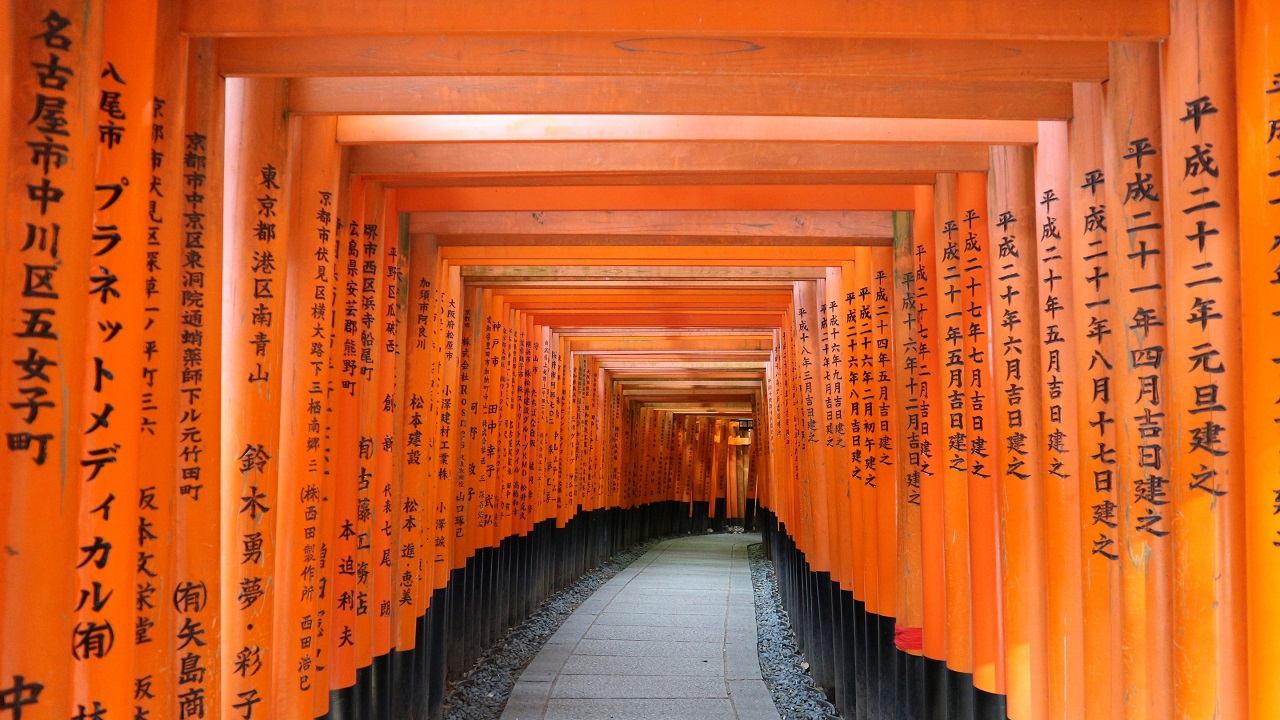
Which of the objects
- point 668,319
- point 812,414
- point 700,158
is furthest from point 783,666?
point 700,158

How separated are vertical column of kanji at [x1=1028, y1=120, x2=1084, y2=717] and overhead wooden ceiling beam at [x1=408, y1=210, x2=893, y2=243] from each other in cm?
238

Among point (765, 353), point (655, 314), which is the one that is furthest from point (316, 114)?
point (765, 353)

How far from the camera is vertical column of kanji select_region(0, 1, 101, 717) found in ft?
7.45

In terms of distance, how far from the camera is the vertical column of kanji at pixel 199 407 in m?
3.14

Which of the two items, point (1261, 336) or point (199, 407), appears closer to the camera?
point (1261, 336)

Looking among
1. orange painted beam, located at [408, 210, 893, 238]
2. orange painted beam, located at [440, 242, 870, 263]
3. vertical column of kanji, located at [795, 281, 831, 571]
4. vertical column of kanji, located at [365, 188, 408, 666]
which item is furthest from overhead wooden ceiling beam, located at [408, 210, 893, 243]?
vertical column of kanji, located at [795, 281, 831, 571]

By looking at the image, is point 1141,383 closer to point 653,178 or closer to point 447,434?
point 653,178

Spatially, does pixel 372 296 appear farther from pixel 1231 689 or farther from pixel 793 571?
pixel 793 571

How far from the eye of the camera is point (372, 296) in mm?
5441

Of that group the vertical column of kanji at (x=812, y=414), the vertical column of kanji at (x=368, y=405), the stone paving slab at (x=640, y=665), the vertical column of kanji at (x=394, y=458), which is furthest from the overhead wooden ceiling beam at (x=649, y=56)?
the stone paving slab at (x=640, y=665)

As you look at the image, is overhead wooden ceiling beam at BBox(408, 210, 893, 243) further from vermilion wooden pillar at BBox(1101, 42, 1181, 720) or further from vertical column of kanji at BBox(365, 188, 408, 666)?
vermilion wooden pillar at BBox(1101, 42, 1181, 720)

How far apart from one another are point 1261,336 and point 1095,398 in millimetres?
972

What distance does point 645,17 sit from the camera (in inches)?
124

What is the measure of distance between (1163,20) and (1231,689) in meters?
1.87
